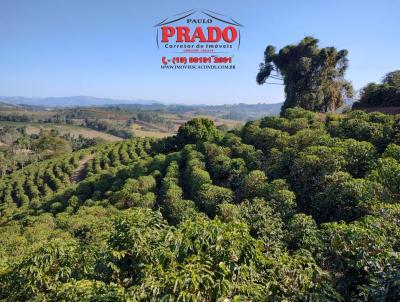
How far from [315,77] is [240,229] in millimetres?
29958

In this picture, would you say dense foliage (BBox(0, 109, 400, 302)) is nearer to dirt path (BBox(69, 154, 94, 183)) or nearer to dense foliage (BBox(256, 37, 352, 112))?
dense foliage (BBox(256, 37, 352, 112))

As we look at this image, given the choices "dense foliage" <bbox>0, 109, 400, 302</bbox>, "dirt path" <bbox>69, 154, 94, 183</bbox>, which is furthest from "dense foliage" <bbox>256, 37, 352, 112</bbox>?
"dirt path" <bbox>69, 154, 94, 183</bbox>

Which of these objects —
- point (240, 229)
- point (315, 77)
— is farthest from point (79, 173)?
point (240, 229)

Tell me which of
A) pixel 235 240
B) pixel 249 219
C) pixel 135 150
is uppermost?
pixel 235 240

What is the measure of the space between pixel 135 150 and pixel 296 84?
26.3 m

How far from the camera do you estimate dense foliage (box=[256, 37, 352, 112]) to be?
31.9 meters

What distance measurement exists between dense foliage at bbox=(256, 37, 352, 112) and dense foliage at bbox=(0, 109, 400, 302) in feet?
24.1

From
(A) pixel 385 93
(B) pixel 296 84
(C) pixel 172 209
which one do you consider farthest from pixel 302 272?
(B) pixel 296 84

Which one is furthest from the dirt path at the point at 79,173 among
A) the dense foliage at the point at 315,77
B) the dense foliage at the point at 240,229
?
the dense foliage at the point at 315,77

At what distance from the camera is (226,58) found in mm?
24938

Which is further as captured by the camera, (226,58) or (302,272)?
(226,58)

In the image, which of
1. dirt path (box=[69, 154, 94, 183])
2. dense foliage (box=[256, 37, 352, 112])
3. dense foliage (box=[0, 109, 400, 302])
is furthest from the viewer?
dirt path (box=[69, 154, 94, 183])

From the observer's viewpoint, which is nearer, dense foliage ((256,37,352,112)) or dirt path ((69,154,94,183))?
dense foliage ((256,37,352,112))

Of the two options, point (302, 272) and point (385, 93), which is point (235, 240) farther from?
point (385, 93)
